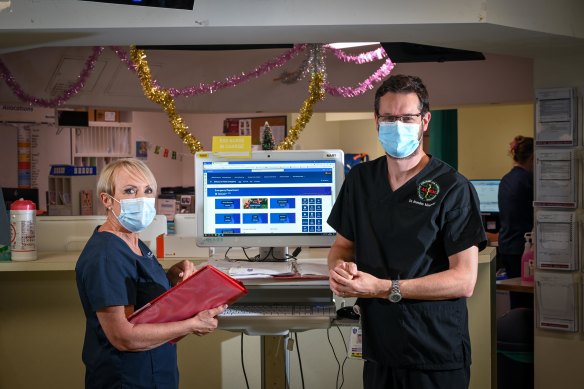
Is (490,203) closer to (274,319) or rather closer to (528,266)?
(528,266)

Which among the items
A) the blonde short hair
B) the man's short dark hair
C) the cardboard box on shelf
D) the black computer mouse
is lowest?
the black computer mouse

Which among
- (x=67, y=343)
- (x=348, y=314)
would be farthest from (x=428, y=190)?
(x=67, y=343)

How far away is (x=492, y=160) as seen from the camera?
8.27m

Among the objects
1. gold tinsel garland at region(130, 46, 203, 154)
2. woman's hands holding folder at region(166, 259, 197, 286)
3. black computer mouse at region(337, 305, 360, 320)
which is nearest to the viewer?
woman's hands holding folder at region(166, 259, 197, 286)

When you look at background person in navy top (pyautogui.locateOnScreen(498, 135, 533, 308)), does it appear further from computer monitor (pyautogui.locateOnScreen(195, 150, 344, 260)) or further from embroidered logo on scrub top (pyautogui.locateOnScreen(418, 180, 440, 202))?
embroidered logo on scrub top (pyautogui.locateOnScreen(418, 180, 440, 202))

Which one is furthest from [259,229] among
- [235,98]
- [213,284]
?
[235,98]

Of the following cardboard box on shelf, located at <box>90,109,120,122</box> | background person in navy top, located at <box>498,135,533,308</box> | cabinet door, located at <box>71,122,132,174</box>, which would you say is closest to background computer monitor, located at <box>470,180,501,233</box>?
background person in navy top, located at <box>498,135,533,308</box>

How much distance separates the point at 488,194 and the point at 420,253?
551 cm

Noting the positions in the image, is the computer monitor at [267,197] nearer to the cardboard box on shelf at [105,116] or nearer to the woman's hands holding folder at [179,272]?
the woman's hands holding folder at [179,272]

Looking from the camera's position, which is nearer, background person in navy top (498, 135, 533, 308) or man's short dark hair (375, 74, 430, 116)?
man's short dark hair (375, 74, 430, 116)

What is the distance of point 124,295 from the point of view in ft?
7.28

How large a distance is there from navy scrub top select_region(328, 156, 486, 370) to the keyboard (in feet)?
1.26

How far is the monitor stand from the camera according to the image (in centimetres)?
323

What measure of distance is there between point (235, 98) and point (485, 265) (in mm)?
4052
